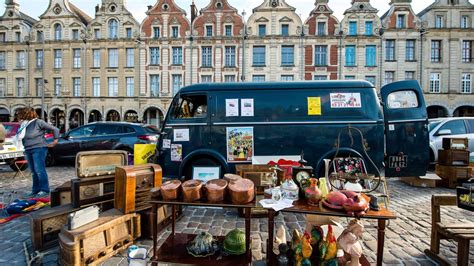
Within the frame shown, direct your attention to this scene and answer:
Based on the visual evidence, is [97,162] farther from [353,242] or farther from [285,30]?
[285,30]

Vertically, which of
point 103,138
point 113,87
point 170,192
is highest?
point 113,87

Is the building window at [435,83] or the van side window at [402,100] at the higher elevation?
the building window at [435,83]

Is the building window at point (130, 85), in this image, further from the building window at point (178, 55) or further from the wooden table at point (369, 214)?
the wooden table at point (369, 214)

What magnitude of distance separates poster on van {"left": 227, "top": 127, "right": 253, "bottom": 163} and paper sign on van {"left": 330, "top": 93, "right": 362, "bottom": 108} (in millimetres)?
1883

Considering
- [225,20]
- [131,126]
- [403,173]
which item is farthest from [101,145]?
[225,20]

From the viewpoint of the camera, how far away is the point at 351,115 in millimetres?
→ 5043

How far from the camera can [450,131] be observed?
847 cm

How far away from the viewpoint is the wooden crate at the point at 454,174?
643cm

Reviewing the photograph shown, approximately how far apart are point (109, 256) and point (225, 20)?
1032 inches

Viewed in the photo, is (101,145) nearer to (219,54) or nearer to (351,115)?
(351,115)

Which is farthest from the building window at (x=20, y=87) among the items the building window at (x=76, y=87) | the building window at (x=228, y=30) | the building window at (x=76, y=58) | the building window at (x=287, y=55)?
the building window at (x=287, y=55)

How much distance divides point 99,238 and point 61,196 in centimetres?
155

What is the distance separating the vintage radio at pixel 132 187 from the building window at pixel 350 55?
25.7 m

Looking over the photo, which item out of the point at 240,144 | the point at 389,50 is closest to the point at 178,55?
the point at 389,50
